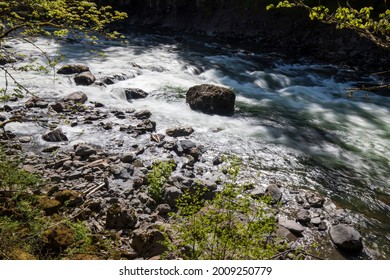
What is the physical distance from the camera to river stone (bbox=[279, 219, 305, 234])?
19.3ft

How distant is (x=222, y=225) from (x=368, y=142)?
823 centimetres

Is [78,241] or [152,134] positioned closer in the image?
[78,241]

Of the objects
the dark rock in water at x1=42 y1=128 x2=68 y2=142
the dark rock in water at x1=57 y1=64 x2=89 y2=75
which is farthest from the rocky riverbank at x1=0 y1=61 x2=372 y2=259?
the dark rock in water at x1=57 y1=64 x2=89 y2=75

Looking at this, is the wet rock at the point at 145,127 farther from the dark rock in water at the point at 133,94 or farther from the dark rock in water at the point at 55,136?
the dark rock in water at the point at 133,94

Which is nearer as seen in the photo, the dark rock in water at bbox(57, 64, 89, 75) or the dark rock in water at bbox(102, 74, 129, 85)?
the dark rock in water at bbox(102, 74, 129, 85)

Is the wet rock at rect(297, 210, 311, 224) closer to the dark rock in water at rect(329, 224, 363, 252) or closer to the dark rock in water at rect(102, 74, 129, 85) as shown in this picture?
the dark rock in water at rect(329, 224, 363, 252)

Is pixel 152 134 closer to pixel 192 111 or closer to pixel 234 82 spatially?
pixel 192 111

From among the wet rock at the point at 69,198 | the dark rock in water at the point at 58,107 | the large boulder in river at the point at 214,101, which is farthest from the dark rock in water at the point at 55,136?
the large boulder in river at the point at 214,101

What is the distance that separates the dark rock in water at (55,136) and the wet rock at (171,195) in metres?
3.88

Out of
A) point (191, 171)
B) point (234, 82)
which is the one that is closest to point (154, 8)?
point (234, 82)

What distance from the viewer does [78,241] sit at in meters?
4.90

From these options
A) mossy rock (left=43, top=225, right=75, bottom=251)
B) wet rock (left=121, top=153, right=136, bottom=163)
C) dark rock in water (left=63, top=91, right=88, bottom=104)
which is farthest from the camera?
dark rock in water (left=63, top=91, right=88, bottom=104)

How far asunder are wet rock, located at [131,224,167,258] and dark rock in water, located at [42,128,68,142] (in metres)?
4.65
